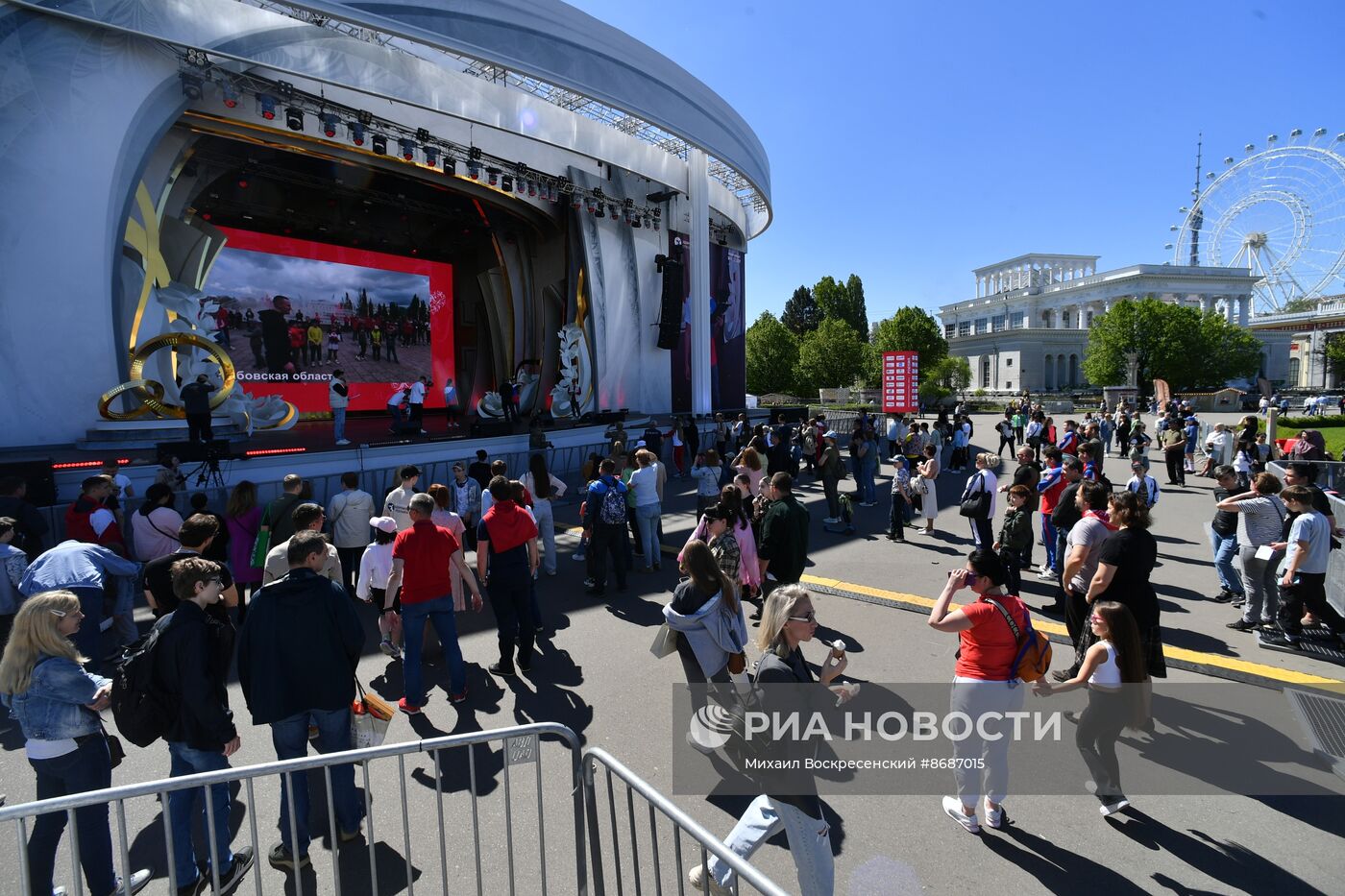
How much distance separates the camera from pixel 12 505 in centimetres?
584

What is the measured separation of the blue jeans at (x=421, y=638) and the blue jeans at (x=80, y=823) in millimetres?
1914

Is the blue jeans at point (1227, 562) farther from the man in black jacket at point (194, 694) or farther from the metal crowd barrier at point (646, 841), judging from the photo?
the man in black jacket at point (194, 694)

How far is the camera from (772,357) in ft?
178

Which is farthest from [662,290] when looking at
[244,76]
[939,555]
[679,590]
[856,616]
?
[679,590]

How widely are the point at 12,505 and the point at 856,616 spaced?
837cm

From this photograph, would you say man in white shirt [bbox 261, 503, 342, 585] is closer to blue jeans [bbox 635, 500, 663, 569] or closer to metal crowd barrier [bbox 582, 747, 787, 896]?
metal crowd barrier [bbox 582, 747, 787, 896]

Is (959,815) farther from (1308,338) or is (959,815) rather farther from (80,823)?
(1308,338)

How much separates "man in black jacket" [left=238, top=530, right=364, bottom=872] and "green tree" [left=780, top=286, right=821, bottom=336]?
6635cm

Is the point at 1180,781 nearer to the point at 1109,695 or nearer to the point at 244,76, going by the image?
the point at 1109,695

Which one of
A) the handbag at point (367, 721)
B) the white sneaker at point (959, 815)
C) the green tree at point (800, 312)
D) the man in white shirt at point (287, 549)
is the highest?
the green tree at point (800, 312)

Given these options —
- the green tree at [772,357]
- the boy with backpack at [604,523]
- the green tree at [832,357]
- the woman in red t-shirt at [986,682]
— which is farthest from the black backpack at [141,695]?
the green tree at [772,357]

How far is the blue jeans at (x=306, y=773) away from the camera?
3219 millimetres

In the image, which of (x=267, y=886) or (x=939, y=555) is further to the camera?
(x=939, y=555)

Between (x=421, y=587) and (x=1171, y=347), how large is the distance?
57.7 meters
